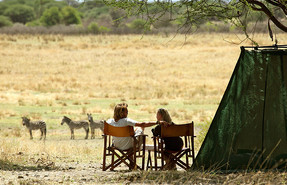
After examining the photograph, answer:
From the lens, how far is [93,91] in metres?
36.2

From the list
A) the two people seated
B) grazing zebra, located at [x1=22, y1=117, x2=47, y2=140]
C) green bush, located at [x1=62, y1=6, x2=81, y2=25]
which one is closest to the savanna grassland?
grazing zebra, located at [x1=22, y1=117, x2=47, y2=140]

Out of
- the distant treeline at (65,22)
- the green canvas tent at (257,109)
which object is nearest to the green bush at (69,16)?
the distant treeline at (65,22)

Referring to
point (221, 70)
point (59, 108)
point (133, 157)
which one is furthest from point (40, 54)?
point (133, 157)

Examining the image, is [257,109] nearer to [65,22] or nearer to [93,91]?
[93,91]

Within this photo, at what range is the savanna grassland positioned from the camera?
9086mm

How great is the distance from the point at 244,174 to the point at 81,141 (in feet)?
32.1

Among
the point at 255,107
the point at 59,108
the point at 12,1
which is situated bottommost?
the point at 59,108

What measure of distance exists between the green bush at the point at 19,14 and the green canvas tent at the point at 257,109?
111 m

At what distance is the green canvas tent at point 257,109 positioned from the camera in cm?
854

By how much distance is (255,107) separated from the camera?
28.1 feet

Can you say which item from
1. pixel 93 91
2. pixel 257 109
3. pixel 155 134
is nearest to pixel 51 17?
pixel 93 91

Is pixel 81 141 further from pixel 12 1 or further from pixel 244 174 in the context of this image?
pixel 12 1

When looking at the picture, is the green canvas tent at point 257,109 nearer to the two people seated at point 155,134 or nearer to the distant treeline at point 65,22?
the two people seated at point 155,134

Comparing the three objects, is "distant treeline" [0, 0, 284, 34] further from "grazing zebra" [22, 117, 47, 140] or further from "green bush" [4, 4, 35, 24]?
"grazing zebra" [22, 117, 47, 140]
